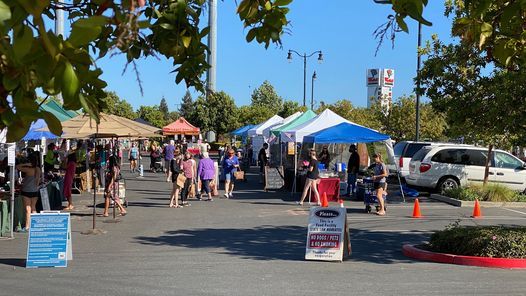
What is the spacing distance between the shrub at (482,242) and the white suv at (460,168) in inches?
432

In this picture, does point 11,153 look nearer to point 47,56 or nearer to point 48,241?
point 48,241

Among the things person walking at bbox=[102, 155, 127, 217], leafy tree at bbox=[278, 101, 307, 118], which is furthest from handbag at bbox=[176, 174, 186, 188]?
leafy tree at bbox=[278, 101, 307, 118]

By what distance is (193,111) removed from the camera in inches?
2756

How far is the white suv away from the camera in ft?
68.7

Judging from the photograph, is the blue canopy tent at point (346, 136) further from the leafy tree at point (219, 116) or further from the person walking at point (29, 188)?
the leafy tree at point (219, 116)

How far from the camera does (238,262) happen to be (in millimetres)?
9305

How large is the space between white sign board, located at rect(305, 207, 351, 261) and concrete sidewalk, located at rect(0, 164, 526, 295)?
0.24m

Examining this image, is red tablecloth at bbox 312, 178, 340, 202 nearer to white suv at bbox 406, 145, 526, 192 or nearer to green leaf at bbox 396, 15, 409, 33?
white suv at bbox 406, 145, 526, 192

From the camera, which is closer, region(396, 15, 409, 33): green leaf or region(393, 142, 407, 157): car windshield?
region(396, 15, 409, 33): green leaf

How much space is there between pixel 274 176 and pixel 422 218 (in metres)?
8.61

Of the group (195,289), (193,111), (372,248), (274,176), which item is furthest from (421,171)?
(193,111)

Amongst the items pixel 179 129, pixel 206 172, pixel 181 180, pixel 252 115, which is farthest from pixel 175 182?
pixel 252 115

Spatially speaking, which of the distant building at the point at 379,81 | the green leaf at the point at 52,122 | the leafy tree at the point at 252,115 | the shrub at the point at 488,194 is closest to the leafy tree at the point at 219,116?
the leafy tree at the point at 252,115

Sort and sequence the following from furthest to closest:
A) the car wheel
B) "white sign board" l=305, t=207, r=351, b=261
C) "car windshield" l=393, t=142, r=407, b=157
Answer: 1. "car windshield" l=393, t=142, r=407, b=157
2. the car wheel
3. "white sign board" l=305, t=207, r=351, b=261
